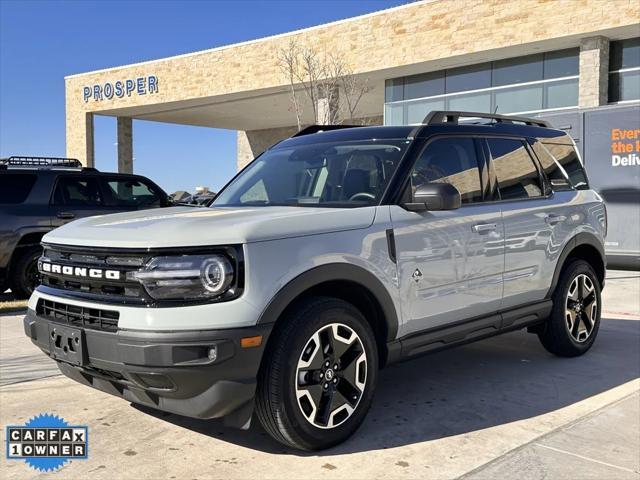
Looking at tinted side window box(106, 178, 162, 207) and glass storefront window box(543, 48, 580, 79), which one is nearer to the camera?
tinted side window box(106, 178, 162, 207)

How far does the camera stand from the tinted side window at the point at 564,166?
17.9ft

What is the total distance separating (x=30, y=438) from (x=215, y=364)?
1.51 meters

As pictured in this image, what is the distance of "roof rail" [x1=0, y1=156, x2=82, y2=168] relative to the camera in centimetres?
917

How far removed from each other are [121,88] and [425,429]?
31.7 m

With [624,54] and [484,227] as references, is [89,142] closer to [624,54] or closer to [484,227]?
[624,54]

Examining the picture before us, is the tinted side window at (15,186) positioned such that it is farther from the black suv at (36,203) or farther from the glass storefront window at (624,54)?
the glass storefront window at (624,54)

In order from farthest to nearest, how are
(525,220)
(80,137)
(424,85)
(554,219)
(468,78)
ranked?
(80,137), (424,85), (468,78), (554,219), (525,220)

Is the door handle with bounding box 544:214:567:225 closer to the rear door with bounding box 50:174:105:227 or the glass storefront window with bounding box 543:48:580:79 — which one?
the rear door with bounding box 50:174:105:227

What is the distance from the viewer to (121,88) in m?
32.5

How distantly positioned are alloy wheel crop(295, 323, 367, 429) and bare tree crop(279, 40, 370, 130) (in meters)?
15.7

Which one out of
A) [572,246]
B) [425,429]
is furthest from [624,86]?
[425,429]

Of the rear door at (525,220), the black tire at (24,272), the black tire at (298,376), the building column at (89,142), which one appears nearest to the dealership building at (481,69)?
the building column at (89,142)

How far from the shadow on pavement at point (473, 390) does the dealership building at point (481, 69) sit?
5744mm

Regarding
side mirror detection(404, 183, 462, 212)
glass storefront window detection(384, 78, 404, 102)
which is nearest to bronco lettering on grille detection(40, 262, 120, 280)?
side mirror detection(404, 183, 462, 212)
